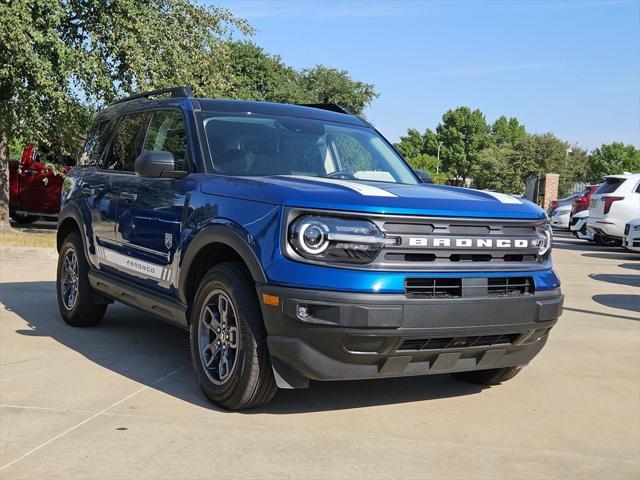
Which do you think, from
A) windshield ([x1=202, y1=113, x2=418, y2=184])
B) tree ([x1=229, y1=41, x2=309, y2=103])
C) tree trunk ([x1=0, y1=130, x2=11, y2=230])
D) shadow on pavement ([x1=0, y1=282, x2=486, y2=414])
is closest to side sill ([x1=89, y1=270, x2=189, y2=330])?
shadow on pavement ([x1=0, y1=282, x2=486, y2=414])

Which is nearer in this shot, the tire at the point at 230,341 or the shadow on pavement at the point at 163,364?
the tire at the point at 230,341

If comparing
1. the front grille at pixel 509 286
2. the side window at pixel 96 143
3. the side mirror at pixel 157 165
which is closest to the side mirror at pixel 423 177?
the front grille at pixel 509 286

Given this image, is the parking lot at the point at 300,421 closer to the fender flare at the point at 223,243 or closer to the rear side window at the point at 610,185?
the fender flare at the point at 223,243

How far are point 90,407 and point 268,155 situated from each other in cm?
199

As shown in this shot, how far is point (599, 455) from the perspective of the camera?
13.4 ft

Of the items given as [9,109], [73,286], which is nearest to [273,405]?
[73,286]

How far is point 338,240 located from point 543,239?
1.44m

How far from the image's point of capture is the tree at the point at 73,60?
13.7 m

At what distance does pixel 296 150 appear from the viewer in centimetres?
548

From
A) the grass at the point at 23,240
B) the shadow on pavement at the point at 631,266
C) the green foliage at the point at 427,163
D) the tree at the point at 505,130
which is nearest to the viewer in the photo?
the grass at the point at 23,240

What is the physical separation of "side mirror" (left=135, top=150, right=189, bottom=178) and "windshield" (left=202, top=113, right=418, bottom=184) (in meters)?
0.26

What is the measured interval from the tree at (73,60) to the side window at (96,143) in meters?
6.94

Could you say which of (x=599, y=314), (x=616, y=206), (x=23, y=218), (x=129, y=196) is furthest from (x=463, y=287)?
(x=23, y=218)

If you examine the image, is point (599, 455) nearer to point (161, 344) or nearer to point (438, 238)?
point (438, 238)
